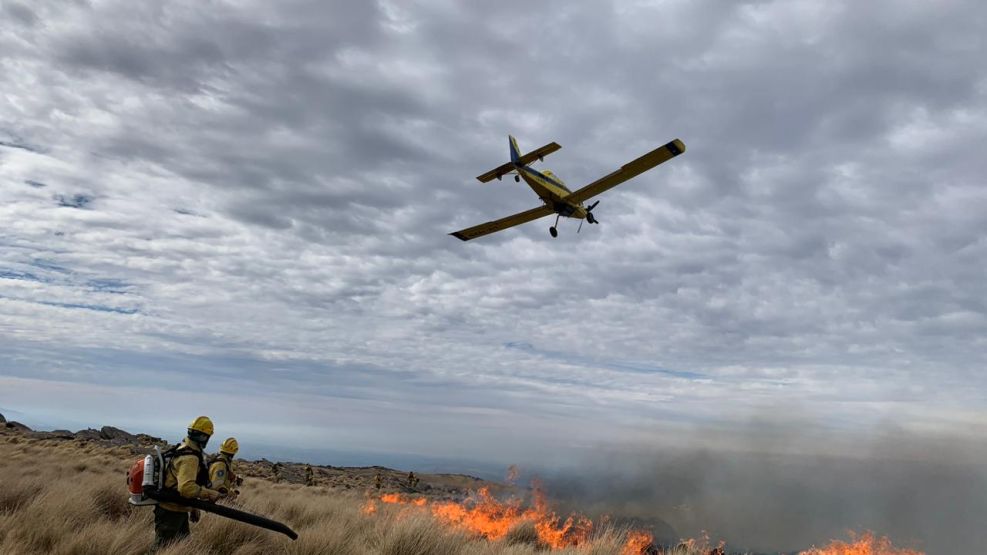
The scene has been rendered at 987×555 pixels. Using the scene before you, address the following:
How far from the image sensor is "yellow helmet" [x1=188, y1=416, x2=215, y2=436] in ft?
26.1

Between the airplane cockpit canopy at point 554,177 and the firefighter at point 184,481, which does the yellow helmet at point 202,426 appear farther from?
the airplane cockpit canopy at point 554,177

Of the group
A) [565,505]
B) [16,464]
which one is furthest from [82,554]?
[565,505]

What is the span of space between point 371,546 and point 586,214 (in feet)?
49.2

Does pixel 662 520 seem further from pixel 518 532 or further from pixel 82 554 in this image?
pixel 82 554

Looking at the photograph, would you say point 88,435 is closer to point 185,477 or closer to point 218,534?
point 218,534

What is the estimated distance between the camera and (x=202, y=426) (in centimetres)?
801

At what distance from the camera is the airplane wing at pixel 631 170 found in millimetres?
18062

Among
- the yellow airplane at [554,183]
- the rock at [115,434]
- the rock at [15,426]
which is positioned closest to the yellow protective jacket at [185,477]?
the yellow airplane at [554,183]

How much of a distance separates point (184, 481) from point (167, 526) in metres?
1.18

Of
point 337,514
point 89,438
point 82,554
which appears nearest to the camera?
point 82,554

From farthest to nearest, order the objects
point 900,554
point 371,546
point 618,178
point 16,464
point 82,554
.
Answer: point 900,554
point 16,464
point 618,178
point 371,546
point 82,554

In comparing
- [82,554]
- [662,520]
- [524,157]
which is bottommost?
[662,520]

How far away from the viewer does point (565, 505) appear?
151 ft

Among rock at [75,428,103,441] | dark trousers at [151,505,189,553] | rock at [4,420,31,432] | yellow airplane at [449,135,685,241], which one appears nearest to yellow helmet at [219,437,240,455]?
dark trousers at [151,505,189,553]
